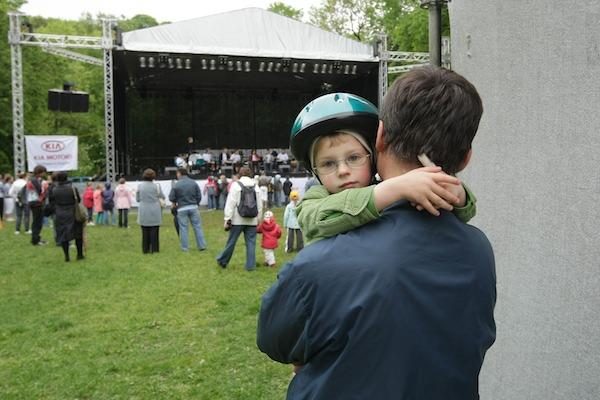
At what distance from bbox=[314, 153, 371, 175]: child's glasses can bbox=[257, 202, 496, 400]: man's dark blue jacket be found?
0.30 meters

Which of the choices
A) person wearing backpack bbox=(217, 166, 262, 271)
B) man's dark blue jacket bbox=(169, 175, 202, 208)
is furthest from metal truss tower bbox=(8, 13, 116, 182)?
person wearing backpack bbox=(217, 166, 262, 271)

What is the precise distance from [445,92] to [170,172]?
2545cm

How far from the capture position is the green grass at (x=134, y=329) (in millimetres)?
4684

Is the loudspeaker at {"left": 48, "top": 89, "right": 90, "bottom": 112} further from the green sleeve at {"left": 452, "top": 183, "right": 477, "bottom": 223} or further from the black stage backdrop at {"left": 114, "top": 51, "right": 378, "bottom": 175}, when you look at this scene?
the green sleeve at {"left": 452, "top": 183, "right": 477, "bottom": 223}

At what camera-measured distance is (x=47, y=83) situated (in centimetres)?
3431

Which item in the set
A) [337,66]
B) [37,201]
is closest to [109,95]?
[37,201]

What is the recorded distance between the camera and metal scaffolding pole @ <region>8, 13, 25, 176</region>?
19188mm

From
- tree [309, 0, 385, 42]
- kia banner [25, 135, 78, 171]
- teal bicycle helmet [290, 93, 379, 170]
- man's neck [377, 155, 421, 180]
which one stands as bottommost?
man's neck [377, 155, 421, 180]

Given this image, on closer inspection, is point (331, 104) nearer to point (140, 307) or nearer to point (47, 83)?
point (140, 307)

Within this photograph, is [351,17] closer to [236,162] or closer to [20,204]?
[236,162]

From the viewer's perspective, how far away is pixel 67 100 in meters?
20.2

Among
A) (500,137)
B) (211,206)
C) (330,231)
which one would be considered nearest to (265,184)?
(211,206)

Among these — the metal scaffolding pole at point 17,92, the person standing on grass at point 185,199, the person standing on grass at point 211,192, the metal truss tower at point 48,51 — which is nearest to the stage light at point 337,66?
the person standing on grass at point 211,192

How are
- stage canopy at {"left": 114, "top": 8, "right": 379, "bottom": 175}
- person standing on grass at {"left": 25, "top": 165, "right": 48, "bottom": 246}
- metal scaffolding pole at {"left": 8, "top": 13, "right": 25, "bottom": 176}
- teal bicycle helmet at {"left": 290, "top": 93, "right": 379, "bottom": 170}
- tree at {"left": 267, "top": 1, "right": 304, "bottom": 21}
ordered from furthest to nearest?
1. tree at {"left": 267, "top": 1, "right": 304, "bottom": 21}
2. stage canopy at {"left": 114, "top": 8, "right": 379, "bottom": 175}
3. metal scaffolding pole at {"left": 8, "top": 13, "right": 25, "bottom": 176}
4. person standing on grass at {"left": 25, "top": 165, "right": 48, "bottom": 246}
5. teal bicycle helmet at {"left": 290, "top": 93, "right": 379, "bottom": 170}
